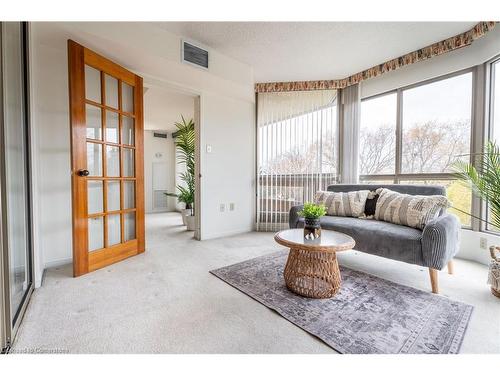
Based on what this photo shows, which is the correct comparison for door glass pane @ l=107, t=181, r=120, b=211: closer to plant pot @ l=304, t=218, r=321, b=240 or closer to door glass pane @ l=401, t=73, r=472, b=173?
plant pot @ l=304, t=218, r=321, b=240

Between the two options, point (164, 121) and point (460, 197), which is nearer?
point (460, 197)

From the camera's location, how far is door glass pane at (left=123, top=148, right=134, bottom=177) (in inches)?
96.3

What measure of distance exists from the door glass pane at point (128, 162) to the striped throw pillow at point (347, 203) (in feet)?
7.60

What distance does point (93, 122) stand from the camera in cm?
218

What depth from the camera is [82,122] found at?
6.48 feet

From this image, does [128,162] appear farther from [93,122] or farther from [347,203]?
[347,203]

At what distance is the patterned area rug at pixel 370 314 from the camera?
3.83 ft

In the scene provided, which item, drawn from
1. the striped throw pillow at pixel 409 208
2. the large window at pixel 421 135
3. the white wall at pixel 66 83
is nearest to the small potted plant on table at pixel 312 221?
the striped throw pillow at pixel 409 208

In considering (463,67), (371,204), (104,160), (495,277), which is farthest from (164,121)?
(495,277)

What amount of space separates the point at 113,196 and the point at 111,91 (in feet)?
3.53

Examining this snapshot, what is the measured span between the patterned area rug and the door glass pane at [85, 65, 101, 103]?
2.09 meters

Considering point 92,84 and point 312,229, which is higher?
point 92,84
